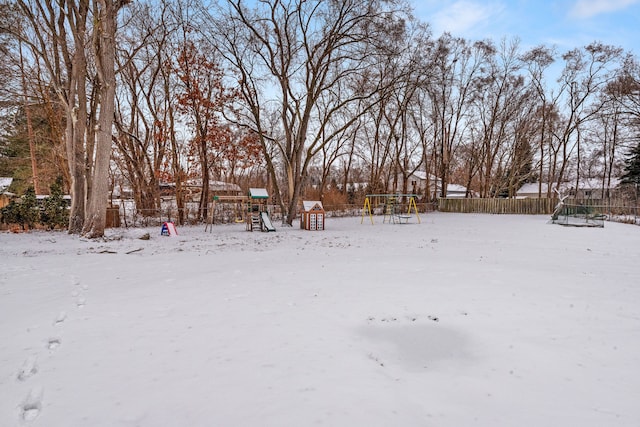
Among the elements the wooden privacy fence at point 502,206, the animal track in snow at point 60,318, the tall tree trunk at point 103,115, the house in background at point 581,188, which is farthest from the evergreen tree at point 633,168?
the animal track in snow at point 60,318

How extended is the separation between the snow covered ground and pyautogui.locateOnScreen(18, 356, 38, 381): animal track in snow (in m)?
0.02

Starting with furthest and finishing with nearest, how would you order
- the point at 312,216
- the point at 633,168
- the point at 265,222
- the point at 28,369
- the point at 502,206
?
the point at 633,168
the point at 502,206
the point at 312,216
the point at 265,222
the point at 28,369

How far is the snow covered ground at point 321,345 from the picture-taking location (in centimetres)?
229

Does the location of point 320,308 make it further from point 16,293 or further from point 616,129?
point 616,129

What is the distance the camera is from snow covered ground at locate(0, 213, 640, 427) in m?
2.29

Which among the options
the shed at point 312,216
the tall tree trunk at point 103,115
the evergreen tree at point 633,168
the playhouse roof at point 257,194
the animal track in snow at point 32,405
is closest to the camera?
the animal track in snow at point 32,405

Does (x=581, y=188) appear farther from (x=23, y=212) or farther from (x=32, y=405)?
(x=32, y=405)

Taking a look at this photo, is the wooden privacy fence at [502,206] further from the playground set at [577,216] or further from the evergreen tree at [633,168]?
the evergreen tree at [633,168]

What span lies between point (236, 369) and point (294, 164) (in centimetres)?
1404

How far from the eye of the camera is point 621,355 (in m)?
3.11

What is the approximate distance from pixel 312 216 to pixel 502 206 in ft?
64.3

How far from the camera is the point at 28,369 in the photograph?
2797 millimetres

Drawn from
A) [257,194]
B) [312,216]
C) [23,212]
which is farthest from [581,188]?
[23,212]

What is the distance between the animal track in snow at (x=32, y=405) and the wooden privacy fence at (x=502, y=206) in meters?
30.1
